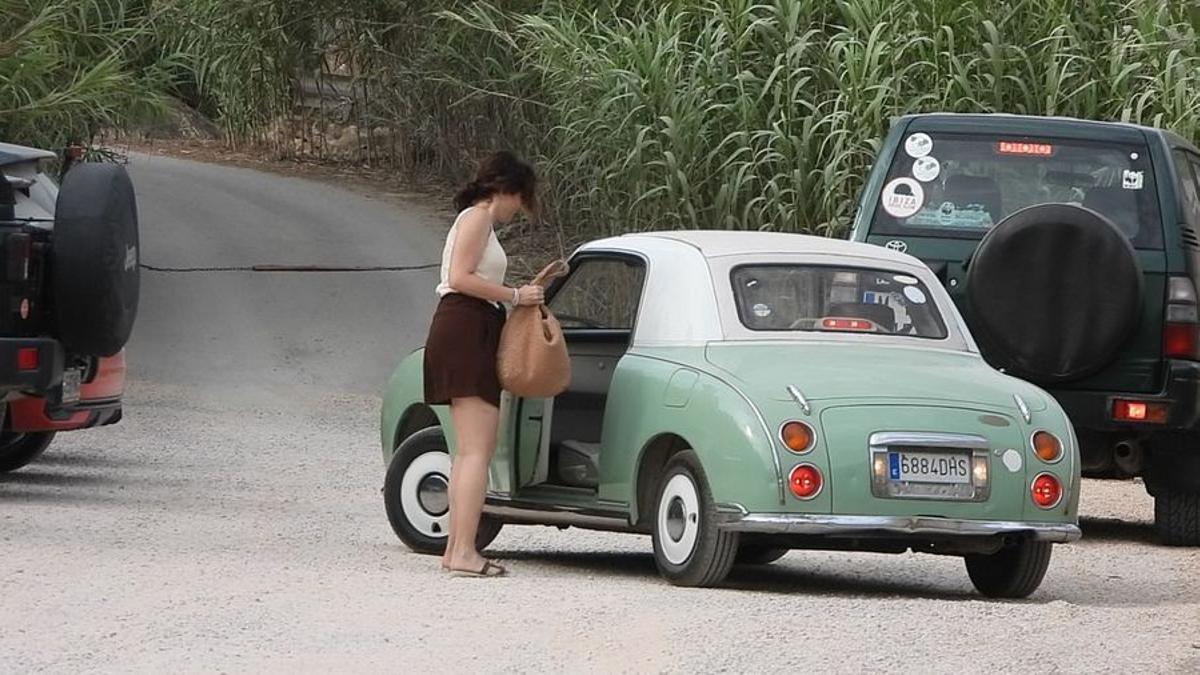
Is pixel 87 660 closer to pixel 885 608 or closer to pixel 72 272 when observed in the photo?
pixel 885 608

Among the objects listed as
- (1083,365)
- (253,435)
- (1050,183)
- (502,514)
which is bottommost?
(253,435)

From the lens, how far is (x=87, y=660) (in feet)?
22.0

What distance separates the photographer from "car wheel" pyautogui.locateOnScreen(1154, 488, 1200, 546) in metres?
11.2

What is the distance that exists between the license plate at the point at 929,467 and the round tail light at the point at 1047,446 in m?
0.30

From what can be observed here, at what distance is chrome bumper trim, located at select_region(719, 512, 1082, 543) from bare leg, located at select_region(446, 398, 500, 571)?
104 cm

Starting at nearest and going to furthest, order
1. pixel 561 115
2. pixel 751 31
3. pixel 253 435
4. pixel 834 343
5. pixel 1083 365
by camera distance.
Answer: pixel 834 343, pixel 1083 365, pixel 253 435, pixel 751 31, pixel 561 115

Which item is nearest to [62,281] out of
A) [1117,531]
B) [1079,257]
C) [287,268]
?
[1079,257]

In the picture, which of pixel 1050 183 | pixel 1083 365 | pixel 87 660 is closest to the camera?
pixel 87 660

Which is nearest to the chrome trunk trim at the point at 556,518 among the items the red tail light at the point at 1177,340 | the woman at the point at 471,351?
the woman at the point at 471,351

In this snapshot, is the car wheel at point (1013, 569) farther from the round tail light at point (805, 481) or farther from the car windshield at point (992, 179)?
the car windshield at point (992, 179)

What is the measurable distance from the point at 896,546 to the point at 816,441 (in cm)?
56

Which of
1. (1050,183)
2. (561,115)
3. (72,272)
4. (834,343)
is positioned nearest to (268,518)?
(72,272)

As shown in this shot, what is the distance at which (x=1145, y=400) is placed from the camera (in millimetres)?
10711

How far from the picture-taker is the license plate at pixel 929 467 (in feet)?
27.3
